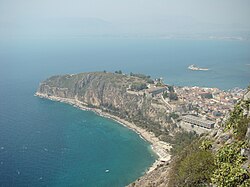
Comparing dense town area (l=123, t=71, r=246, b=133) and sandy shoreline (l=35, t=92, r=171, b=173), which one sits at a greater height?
dense town area (l=123, t=71, r=246, b=133)

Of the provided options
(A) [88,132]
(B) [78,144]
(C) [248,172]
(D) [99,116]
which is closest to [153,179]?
(C) [248,172]

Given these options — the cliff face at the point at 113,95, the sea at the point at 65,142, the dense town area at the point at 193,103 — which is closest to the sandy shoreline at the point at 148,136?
the sea at the point at 65,142

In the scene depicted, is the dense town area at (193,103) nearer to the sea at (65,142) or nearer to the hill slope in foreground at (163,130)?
the hill slope in foreground at (163,130)

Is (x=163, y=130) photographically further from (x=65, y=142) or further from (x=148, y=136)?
(x=65, y=142)

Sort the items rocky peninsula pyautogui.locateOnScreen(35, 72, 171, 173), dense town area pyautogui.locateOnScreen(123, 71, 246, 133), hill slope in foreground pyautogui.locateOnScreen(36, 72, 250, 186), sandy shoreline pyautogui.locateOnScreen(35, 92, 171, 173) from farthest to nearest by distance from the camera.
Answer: rocky peninsula pyautogui.locateOnScreen(35, 72, 171, 173) < dense town area pyautogui.locateOnScreen(123, 71, 246, 133) < sandy shoreline pyautogui.locateOnScreen(35, 92, 171, 173) < hill slope in foreground pyautogui.locateOnScreen(36, 72, 250, 186)

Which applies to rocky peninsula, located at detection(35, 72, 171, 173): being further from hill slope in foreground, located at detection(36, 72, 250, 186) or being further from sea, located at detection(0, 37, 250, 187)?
sea, located at detection(0, 37, 250, 187)

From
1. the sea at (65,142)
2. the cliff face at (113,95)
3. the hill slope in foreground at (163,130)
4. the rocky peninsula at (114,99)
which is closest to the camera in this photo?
the hill slope in foreground at (163,130)

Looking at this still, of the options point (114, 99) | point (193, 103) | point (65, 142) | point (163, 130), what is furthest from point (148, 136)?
point (114, 99)

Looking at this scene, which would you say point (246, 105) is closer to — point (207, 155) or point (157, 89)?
point (207, 155)

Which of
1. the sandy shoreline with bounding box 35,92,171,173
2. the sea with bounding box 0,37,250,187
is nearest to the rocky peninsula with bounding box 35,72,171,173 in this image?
the sandy shoreline with bounding box 35,92,171,173
